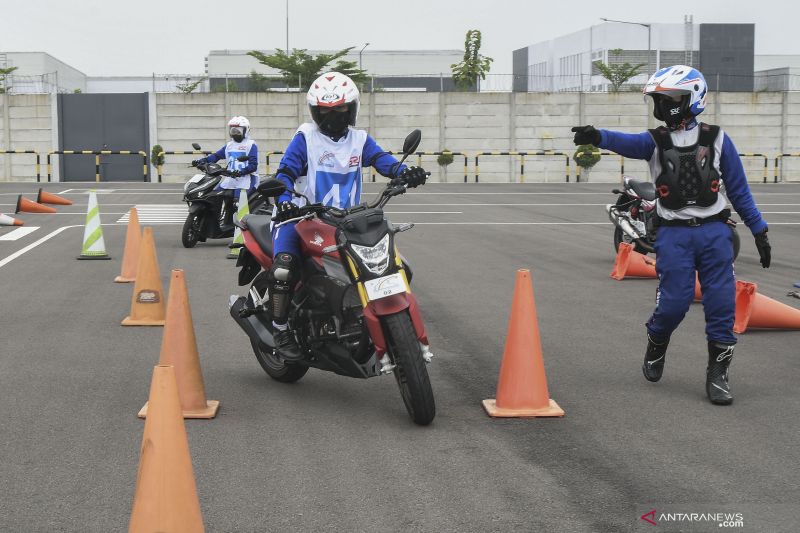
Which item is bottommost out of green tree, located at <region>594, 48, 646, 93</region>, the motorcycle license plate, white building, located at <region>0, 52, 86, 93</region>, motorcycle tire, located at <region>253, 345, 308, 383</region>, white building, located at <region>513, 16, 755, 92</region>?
motorcycle tire, located at <region>253, 345, 308, 383</region>

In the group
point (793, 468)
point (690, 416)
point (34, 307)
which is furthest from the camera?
point (34, 307)

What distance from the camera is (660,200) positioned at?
698cm

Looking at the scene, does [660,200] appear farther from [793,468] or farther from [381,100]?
[381,100]

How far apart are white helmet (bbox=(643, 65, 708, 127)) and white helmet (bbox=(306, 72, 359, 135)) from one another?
1825 mm

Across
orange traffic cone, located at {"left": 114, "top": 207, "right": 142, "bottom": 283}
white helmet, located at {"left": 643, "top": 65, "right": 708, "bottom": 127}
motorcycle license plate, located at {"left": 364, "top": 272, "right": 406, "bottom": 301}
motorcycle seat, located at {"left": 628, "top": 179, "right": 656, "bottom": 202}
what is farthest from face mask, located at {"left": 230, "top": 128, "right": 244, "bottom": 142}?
motorcycle license plate, located at {"left": 364, "top": 272, "right": 406, "bottom": 301}

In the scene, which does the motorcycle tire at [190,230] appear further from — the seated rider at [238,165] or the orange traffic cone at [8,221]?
the orange traffic cone at [8,221]

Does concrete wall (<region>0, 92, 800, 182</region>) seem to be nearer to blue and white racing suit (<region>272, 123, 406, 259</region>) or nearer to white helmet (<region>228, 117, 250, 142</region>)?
white helmet (<region>228, 117, 250, 142</region>)

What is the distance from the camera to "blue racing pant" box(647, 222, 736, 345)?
6.80 metres

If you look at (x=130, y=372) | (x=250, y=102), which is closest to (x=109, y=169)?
(x=250, y=102)

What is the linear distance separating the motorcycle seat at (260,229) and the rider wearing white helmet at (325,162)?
7.4 inches

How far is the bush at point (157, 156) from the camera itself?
43125 millimetres

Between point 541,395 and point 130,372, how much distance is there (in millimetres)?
2854

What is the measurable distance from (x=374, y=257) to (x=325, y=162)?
45.2 inches

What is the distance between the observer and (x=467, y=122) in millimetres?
46938
